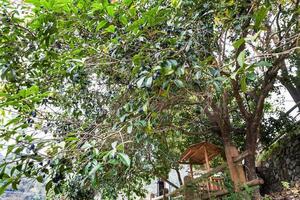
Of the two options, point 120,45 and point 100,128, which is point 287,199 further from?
point 120,45

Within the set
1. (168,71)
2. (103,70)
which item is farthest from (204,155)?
(168,71)

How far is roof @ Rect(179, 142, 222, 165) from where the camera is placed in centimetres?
573

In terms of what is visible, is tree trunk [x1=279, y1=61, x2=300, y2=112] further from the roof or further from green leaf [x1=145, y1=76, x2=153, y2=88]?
green leaf [x1=145, y1=76, x2=153, y2=88]

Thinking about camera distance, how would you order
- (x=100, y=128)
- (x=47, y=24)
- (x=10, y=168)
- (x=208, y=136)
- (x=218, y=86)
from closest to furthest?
(x=10, y=168) → (x=218, y=86) → (x=47, y=24) → (x=100, y=128) → (x=208, y=136)

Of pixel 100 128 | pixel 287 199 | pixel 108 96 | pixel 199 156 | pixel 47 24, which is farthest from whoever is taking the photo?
pixel 199 156

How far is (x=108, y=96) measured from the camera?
2754 mm

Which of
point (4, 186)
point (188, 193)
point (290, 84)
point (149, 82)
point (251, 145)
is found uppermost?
point (290, 84)

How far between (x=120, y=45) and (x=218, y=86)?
29.6 inches

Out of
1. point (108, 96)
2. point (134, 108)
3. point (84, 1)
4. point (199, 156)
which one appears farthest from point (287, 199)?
point (84, 1)

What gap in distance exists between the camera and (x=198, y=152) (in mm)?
5895

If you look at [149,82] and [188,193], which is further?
[188,193]

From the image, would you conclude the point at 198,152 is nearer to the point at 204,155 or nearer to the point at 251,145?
the point at 204,155

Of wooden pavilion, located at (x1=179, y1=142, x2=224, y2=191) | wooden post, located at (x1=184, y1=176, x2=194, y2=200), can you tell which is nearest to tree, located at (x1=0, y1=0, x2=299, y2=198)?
wooden post, located at (x1=184, y1=176, x2=194, y2=200)

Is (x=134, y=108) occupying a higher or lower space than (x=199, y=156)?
lower
